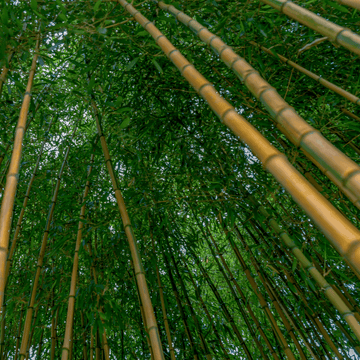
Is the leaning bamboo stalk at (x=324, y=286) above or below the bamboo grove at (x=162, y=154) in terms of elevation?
below

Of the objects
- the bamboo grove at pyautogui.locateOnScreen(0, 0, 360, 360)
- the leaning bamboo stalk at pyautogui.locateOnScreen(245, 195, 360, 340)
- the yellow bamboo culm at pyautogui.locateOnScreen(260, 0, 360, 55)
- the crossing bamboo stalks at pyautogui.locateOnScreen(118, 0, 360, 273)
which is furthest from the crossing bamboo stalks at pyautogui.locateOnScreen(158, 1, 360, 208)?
the leaning bamboo stalk at pyautogui.locateOnScreen(245, 195, 360, 340)

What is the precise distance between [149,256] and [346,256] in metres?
2.34

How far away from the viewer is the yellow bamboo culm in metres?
1.06

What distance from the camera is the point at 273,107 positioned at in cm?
89

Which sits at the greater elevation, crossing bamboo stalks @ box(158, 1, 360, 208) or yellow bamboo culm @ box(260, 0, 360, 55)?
yellow bamboo culm @ box(260, 0, 360, 55)

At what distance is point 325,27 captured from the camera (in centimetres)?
113

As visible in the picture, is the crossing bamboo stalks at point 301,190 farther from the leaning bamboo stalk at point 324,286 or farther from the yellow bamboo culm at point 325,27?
the leaning bamboo stalk at point 324,286

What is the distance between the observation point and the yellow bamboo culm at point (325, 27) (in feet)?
3.46

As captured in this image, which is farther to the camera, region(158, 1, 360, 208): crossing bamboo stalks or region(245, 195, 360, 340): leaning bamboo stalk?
region(245, 195, 360, 340): leaning bamboo stalk

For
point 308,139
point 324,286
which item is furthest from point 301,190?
point 324,286

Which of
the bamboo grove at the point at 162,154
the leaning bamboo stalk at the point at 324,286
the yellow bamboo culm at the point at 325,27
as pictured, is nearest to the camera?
the yellow bamboo culm at the point at 325,27

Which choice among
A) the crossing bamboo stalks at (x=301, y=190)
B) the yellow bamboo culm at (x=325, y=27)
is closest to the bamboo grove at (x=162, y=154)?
the yellow bamboo culm at (x=325, y=27)

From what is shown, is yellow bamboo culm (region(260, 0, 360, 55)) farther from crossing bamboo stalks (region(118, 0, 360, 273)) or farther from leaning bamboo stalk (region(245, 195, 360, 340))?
leaning bamboo stalk (region(245, 195, 360, 340))

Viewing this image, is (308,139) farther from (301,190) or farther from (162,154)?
(162,154)
